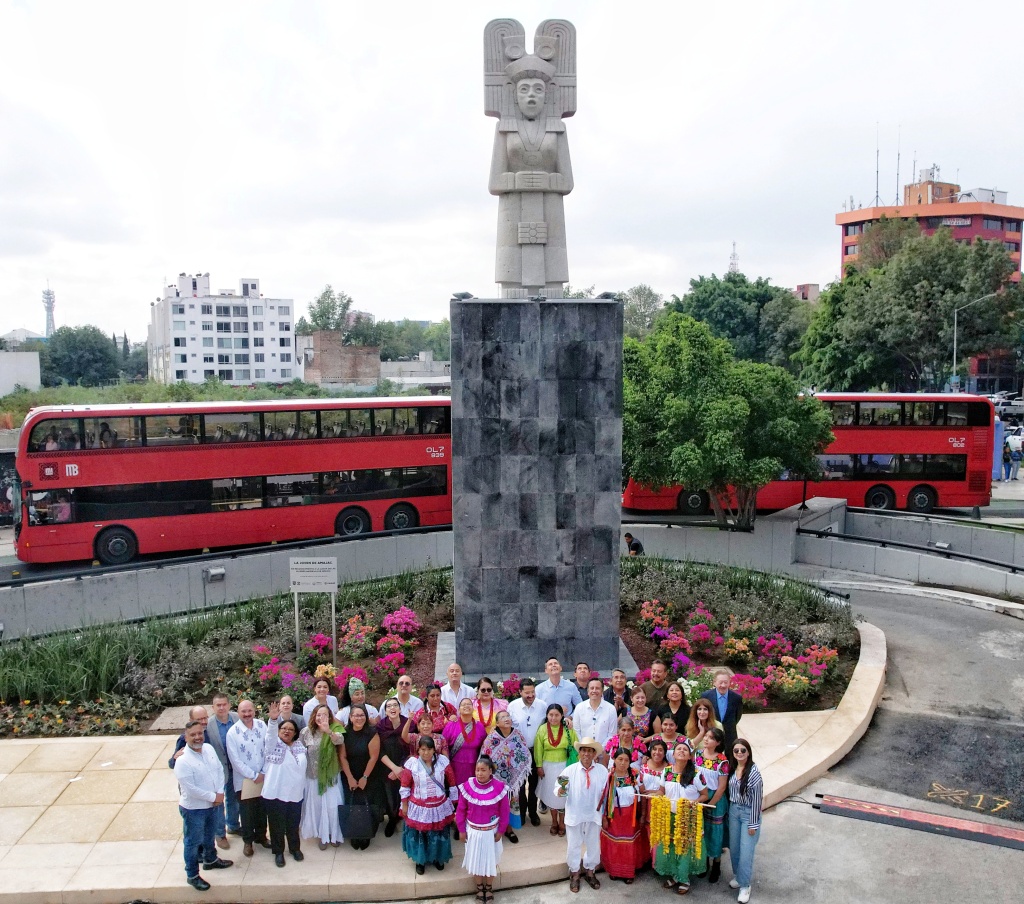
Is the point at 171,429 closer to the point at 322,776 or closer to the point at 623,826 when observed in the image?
the point at 322,776

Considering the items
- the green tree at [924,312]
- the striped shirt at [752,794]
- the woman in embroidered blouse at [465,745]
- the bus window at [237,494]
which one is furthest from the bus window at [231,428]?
the green tree at [924,312]

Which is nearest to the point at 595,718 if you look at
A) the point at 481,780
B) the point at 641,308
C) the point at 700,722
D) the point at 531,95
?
the point at 700,722

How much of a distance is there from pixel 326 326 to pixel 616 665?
94.1m

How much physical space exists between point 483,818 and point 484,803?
174 millimetres

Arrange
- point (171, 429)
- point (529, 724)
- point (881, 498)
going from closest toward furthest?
1. point (529, 724)
2. point (171, 429)
3. point (881, 498)

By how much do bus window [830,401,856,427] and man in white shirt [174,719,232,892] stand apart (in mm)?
22375

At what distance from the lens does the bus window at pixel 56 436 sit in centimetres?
1955

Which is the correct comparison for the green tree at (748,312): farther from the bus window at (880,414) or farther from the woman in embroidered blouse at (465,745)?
the woman in embroidered blouse at (465,745)

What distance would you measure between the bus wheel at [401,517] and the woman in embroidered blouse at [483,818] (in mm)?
15721

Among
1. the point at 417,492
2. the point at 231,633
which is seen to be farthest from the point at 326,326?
the point at 231,633

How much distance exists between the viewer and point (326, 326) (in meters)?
103

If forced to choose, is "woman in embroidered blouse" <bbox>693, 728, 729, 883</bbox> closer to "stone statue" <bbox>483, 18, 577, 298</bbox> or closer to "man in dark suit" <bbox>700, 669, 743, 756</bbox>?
"man in dark suit" <bbox>700, 669, 743, 756</bbox>

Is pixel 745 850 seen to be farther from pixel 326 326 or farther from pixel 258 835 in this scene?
pixel 326 326

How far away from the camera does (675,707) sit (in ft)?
28.7
